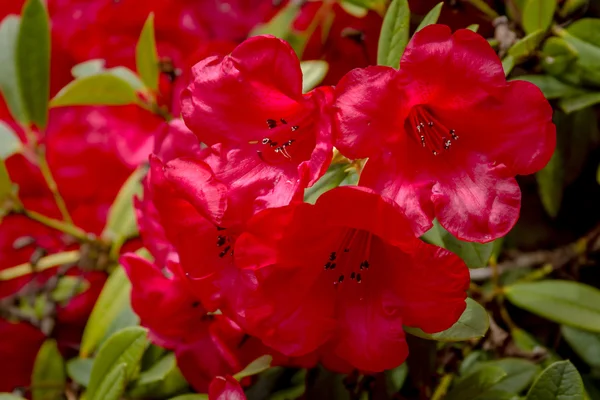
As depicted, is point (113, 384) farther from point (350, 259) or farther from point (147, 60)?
point (147, 60)

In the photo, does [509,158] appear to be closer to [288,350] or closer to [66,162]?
[288,350]

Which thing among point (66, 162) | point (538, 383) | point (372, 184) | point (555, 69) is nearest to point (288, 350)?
point (372, 184)

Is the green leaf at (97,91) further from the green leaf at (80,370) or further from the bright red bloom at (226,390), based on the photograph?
the bright red bloom at (226,390)

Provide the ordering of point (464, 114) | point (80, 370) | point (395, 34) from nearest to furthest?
point (464, 114)
point (395, 34)
point (80, 370)

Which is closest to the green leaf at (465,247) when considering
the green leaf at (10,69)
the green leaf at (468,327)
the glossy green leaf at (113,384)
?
the green leaf at (468,327)

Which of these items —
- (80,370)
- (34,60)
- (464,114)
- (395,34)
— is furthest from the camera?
(34,60)

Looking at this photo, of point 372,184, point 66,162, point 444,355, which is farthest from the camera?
point 66,162

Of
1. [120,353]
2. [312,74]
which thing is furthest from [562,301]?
[120,353]
